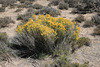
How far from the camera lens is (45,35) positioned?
135 inches

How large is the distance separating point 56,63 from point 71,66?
0.46 meters

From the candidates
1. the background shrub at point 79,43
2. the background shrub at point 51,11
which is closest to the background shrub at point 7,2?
the background shrub at point 51,11

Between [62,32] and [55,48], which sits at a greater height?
[62,32]

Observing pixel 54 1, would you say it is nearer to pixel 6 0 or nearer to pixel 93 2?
pixel 93 2

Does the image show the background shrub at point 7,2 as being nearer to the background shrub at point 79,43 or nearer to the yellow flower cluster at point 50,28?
the yellow flower cluster at point 50,28

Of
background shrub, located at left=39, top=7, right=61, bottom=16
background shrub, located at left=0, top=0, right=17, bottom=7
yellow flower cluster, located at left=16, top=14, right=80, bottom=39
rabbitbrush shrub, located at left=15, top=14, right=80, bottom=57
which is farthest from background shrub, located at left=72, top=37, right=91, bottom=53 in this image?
background shrub, located at left=0, top=0, right=17, bottom=7

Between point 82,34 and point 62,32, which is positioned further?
point 82,34

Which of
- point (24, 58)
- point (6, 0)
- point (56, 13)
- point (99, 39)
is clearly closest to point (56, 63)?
point (24, 58)

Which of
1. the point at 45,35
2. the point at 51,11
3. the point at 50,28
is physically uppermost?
the point at 50,28

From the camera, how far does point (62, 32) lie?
3.73 meters

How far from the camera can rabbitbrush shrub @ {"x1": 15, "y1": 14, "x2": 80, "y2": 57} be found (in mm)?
3602

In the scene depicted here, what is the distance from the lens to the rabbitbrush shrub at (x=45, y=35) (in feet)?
11.8

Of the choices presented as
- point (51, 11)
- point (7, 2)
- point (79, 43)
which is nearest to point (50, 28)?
point (79, 43)

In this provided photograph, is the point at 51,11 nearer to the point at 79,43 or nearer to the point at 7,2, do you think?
the point at 79,43
